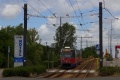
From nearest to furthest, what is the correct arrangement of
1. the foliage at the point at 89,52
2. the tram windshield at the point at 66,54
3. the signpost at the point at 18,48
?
the signpost at the point at 18,48, the tram windshield at the point at 66,54, the foliage at the point at 89,52

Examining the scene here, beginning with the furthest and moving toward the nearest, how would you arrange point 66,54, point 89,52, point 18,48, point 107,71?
point 89,52 < point 66,54 < point 18,48 < point 107,71

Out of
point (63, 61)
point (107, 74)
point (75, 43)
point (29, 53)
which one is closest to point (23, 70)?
point (107, 74)

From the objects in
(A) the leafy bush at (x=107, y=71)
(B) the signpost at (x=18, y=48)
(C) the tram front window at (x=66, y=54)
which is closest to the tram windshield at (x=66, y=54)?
(C) the tram front window at (x=66, y=54)

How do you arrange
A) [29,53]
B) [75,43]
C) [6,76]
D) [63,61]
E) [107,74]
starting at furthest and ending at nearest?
[75,43] < [29,53] < [63,61] < [107,74] < [6,76]

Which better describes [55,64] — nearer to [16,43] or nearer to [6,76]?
[16,43]

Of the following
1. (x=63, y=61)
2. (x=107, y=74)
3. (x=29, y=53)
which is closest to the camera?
(x=107, y=74)

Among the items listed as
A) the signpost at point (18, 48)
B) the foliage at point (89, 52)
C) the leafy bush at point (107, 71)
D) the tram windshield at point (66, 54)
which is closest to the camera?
the leafy bush at point (107, 71)

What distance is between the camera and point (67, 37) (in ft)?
474

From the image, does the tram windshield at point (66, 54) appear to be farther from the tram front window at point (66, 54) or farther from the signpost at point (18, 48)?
the signpost at point (18, 48)

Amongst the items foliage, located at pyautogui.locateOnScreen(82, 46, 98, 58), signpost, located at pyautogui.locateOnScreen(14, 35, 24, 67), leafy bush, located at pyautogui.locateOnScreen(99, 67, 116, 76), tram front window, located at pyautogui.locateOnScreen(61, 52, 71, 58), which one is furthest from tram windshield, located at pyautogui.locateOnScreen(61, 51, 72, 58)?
foliage, located at pyautogui.locateOnScreen(82, 46, 98, 58)

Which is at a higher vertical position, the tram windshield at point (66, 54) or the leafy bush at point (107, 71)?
the tram windshield at point (66, 54)

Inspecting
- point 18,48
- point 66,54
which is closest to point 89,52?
point 66,54

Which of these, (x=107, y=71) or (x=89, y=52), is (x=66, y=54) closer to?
(x=107, y=71)

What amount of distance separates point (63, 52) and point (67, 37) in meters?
80.5
